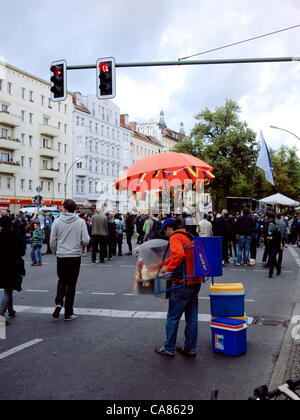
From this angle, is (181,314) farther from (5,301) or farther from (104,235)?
(104,235)

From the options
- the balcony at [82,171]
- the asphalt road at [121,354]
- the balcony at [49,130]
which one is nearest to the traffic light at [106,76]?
the asphalt road at [121,354]

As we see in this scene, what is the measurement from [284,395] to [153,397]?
1306 mm

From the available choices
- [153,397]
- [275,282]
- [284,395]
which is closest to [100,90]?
[275,282]

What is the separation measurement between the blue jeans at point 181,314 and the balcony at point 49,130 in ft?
180

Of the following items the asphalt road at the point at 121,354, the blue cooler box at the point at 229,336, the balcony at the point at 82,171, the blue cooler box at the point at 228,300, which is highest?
the balcony at the point at 82,171

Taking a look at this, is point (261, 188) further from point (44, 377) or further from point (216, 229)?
point (44, 377)

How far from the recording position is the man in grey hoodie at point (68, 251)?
7508 millimetres

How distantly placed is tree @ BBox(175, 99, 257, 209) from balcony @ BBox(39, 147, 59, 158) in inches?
637

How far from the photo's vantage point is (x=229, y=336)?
18.3ft

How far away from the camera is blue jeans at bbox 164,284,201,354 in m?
5.46

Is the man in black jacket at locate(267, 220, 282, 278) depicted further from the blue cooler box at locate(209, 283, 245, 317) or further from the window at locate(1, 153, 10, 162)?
the window at locate(1, 153, 10, 162)

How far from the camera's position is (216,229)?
651 inches

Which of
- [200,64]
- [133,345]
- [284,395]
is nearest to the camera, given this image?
[284,395]

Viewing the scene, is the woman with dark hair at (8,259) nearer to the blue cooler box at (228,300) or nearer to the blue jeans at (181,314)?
the blue jeans at (181,314)
